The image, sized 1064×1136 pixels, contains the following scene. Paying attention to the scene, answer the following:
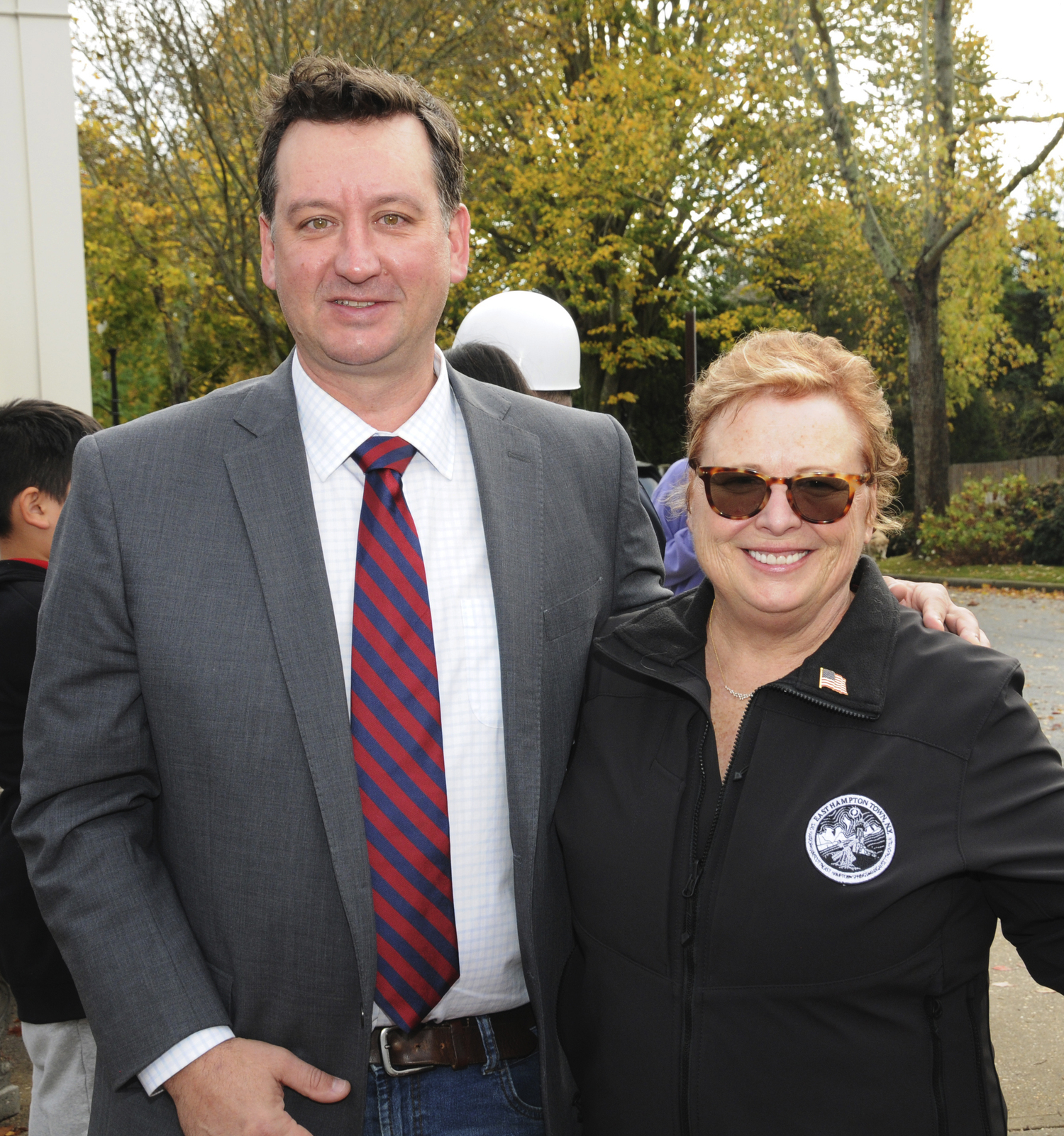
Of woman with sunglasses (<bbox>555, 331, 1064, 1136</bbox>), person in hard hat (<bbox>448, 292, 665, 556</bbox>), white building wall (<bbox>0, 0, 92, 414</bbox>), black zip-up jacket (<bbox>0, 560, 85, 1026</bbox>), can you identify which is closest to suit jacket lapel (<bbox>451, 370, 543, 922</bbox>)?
woman with sunglasses (<bbox>555, 331, 1064, 1136</bbox>)

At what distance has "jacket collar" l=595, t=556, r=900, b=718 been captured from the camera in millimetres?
1859

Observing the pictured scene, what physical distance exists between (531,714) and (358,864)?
401mm

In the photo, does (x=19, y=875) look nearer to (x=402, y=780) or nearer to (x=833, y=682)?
(x=402, y=780)

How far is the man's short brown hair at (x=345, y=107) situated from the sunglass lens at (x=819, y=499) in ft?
2.86

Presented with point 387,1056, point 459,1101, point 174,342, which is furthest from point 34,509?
point 174,342

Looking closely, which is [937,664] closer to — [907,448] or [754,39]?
[754,39]

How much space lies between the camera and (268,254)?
7.14 ft

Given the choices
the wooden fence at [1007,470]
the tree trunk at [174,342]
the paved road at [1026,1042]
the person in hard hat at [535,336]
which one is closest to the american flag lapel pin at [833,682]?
the paved road at [1026,1042]

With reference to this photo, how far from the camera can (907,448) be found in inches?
1113

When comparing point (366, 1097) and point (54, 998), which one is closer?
point (366, 1097)

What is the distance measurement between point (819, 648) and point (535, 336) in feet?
9.12

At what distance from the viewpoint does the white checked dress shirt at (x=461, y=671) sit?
196 cm

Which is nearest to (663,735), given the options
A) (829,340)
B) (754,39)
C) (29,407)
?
(829,340)

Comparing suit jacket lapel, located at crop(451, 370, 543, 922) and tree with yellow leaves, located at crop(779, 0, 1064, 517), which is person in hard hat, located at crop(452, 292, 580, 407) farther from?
tree with yellow leaves, located at crop(779, 0, 1064, 517)
